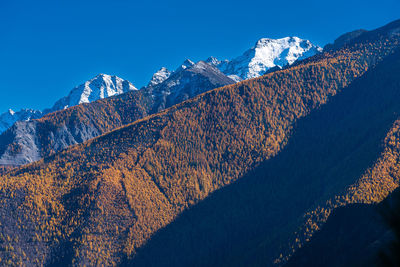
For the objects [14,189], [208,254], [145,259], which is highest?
[14,189]

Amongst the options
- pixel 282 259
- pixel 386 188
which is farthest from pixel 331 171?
pixel 282 259

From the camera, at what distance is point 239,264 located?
14112 cm

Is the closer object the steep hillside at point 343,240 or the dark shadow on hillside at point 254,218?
the steep hillside at point 343,240

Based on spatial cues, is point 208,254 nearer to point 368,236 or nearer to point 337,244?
point 337,244

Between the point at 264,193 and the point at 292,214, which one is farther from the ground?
the point at 264,193

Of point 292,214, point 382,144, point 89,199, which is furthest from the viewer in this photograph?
point 89,199

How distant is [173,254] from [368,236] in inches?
4068

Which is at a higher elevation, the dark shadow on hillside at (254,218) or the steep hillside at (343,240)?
the dark shadow on hillside at (254,218)

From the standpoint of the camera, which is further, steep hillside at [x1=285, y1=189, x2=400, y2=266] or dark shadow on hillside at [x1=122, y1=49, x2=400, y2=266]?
dark shadow on hillside at [x1=122, y1=49, x2=400, y2=266]

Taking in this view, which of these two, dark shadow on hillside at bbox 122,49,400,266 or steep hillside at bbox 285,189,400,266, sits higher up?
dark shadow on hillside at bbox 122,49,400,266

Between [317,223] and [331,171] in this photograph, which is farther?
[331,171]

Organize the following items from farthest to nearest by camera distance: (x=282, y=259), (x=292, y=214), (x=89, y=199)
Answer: (x=89, y=199), (x=292, y=214), (x=282, y=259)

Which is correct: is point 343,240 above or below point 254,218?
below

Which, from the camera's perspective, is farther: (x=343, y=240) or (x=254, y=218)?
(x=254, y=218)
